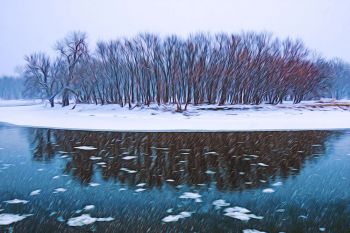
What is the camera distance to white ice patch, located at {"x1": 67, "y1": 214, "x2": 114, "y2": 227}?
621 cm

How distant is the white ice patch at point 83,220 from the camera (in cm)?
621

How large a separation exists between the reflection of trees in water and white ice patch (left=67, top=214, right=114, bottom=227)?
2.55m

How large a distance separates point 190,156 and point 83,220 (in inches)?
269

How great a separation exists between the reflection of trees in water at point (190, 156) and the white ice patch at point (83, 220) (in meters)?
2.55

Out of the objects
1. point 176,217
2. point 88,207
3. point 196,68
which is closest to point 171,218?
point 176,217

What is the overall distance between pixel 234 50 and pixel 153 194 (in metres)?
42.1

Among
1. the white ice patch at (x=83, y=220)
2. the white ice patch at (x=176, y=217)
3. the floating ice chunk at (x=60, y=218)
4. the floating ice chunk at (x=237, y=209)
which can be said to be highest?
the floating ice chunk at (x=237, y=209)

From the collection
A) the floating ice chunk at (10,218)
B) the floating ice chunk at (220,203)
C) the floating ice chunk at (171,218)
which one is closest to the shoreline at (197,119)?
the floating ice chunk at (220,203)

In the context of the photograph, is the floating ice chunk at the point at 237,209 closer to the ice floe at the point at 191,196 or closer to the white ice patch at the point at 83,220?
the ice floe at the point at 191,196

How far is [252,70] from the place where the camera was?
47.6 meters

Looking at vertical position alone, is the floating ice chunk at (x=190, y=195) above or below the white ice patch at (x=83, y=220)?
above

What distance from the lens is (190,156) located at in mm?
12781

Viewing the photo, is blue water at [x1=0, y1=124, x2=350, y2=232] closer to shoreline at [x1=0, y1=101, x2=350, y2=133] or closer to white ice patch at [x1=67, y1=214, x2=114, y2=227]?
white ice patch at [x1=67, y1=214, x2=114, y2=227]

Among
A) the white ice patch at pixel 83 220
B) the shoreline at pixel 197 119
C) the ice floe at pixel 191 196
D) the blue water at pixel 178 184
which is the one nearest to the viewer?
the white ice patch at pixel 83 220
